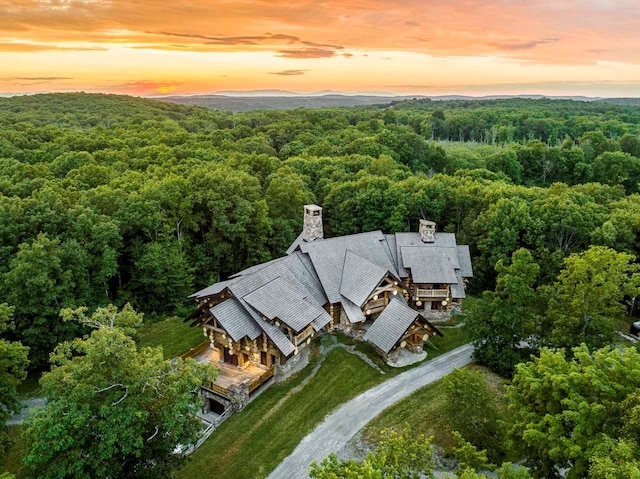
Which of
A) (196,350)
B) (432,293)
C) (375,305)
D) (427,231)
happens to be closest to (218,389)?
(196,350)

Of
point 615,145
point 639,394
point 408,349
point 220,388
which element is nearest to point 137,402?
point 220,388

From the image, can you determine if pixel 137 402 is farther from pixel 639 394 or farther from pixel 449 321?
pixel 449 321

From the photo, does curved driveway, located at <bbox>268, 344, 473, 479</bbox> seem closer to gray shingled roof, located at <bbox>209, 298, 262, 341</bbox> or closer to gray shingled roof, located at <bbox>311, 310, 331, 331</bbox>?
gray shingled roof, located at <bbox>311, 310, 331, 331</bbox>

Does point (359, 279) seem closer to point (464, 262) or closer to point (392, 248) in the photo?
point (392, 248)

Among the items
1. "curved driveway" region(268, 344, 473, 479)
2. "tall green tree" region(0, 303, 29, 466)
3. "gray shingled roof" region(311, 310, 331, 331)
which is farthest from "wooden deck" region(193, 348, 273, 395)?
"tall green tree" region(0, 303, 29, 466)

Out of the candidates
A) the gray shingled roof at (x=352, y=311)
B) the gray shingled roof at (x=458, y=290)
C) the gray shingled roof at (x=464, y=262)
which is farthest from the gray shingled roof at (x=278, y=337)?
the gray shingled roof at (x=464, y=262)

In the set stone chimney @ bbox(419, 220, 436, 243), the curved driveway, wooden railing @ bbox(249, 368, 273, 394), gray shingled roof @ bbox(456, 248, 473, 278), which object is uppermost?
stone chimney @ bbox(419, 220, 436, 243)

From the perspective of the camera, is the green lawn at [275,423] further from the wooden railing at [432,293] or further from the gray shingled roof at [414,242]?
the gray shingled roof at [414,242]
